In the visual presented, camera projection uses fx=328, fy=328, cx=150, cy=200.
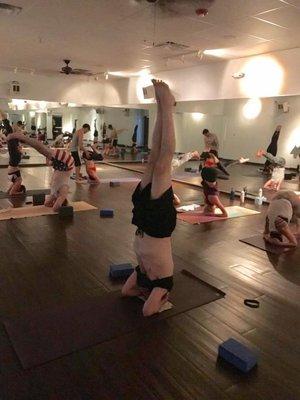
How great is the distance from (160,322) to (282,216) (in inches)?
80.1

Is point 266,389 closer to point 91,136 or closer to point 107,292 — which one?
point 107,292

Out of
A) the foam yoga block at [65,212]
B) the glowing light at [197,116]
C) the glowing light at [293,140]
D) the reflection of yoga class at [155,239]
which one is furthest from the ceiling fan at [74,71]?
the glowing light at [293,140]

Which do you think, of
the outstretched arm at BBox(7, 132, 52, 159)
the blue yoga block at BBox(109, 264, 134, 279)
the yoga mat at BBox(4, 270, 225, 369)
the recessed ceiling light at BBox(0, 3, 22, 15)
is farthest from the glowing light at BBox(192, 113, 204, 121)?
the yoga mat at BBox(4, 270, 225, 369)

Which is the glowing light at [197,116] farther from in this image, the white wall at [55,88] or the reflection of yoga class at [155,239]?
the white wall at [55,88]

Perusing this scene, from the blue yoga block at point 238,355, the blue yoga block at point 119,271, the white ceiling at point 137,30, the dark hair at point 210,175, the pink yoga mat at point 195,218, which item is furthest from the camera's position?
the dark hair at point 210,175

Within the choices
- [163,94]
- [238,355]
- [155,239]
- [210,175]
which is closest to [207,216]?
[210,175]

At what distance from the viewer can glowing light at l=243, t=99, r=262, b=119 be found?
9823mm

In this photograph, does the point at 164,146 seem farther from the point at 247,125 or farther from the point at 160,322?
the point at 247,125

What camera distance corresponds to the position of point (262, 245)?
12.4ft

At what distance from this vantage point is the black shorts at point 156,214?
85.9 inches

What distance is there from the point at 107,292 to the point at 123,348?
68cm

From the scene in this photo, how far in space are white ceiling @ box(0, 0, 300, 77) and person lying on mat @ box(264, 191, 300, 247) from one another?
7.69ft

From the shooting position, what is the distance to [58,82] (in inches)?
412

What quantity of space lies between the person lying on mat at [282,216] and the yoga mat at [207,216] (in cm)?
104
